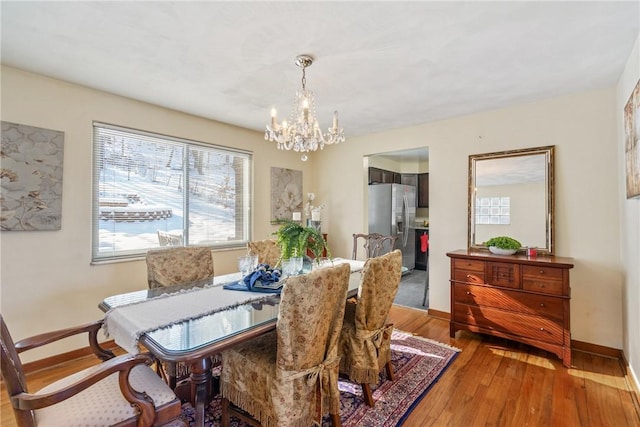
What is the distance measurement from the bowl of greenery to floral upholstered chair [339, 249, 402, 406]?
158 cm

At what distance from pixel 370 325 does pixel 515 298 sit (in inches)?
66.1

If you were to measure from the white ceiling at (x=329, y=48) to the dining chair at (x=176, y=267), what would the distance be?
4.86ft

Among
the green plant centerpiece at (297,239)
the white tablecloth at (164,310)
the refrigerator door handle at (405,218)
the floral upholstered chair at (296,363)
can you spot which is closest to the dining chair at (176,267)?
the white tablecloth at (164,310)

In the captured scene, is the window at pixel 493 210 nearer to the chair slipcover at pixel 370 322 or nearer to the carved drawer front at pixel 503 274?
the carved drawer front at pixel 503 274

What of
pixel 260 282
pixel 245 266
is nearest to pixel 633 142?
pixel 260 282

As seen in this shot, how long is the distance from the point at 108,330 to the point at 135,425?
23.1 inches

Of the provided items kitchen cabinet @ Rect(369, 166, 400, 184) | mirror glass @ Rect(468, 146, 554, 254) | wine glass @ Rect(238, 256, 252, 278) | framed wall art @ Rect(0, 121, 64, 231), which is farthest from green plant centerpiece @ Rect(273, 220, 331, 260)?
kitchen cabinet @ Rect(369, 166, 400, 184)

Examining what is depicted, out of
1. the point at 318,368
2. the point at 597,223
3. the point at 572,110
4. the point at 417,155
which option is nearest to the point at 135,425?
the point at 318,368

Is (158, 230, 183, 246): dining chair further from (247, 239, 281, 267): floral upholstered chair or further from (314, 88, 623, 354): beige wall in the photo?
(314, 88, 623, 354): beige wall

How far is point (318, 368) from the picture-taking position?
1558 millimetres

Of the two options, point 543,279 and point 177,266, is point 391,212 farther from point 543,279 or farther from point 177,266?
point 177,266

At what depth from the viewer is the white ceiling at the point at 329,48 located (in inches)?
67.1

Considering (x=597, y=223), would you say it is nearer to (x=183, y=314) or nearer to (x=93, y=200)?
(x=183, y=314)

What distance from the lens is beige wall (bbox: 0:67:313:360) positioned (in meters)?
2.40
